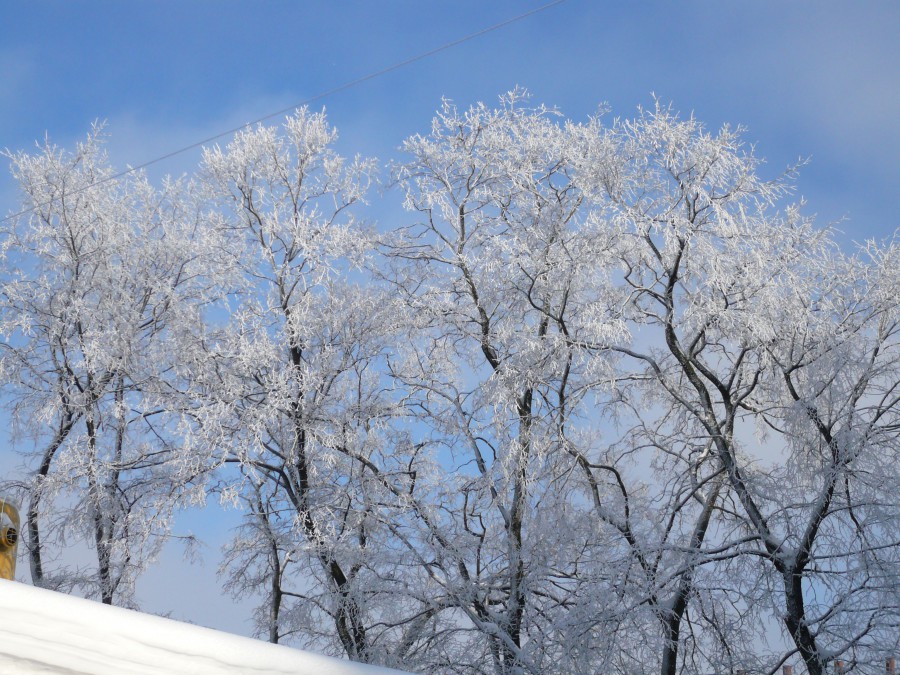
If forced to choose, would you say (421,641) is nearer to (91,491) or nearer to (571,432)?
(571,432)

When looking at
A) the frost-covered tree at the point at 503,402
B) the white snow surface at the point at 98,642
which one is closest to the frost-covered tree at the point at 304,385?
the frost-covered tree at the point at 503,402

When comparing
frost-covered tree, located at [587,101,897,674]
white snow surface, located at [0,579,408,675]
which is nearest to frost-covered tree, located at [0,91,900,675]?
frost-covered tree, located at [587,101,897,674]

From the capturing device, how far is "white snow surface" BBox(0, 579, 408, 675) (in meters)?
1.72

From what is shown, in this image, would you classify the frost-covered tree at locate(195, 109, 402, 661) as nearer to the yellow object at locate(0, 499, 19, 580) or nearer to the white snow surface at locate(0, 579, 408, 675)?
the yellow object at locate(0, 499, 19, 580)

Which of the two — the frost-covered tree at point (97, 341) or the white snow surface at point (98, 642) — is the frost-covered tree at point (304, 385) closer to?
the frost-covered tree at point (97, 341)

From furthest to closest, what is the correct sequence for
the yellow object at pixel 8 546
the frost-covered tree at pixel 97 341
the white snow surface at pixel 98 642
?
the frost-covered tree at pixel 97 341, the yellow object at pixel 8 546, the white snow surface at pixel 98 642

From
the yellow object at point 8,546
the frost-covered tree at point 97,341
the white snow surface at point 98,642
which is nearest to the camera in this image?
the white snow surface at point 98,642

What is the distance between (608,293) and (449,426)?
2397 millimetres

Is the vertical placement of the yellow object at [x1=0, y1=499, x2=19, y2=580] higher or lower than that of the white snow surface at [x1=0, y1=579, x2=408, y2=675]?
higher

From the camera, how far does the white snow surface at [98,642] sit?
1.72 metres

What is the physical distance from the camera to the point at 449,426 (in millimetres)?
10430

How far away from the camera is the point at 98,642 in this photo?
→ 69.1 inches

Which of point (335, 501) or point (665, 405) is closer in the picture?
point (335, 501)

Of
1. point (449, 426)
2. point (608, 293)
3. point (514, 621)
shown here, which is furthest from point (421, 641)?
point (608, 293)
